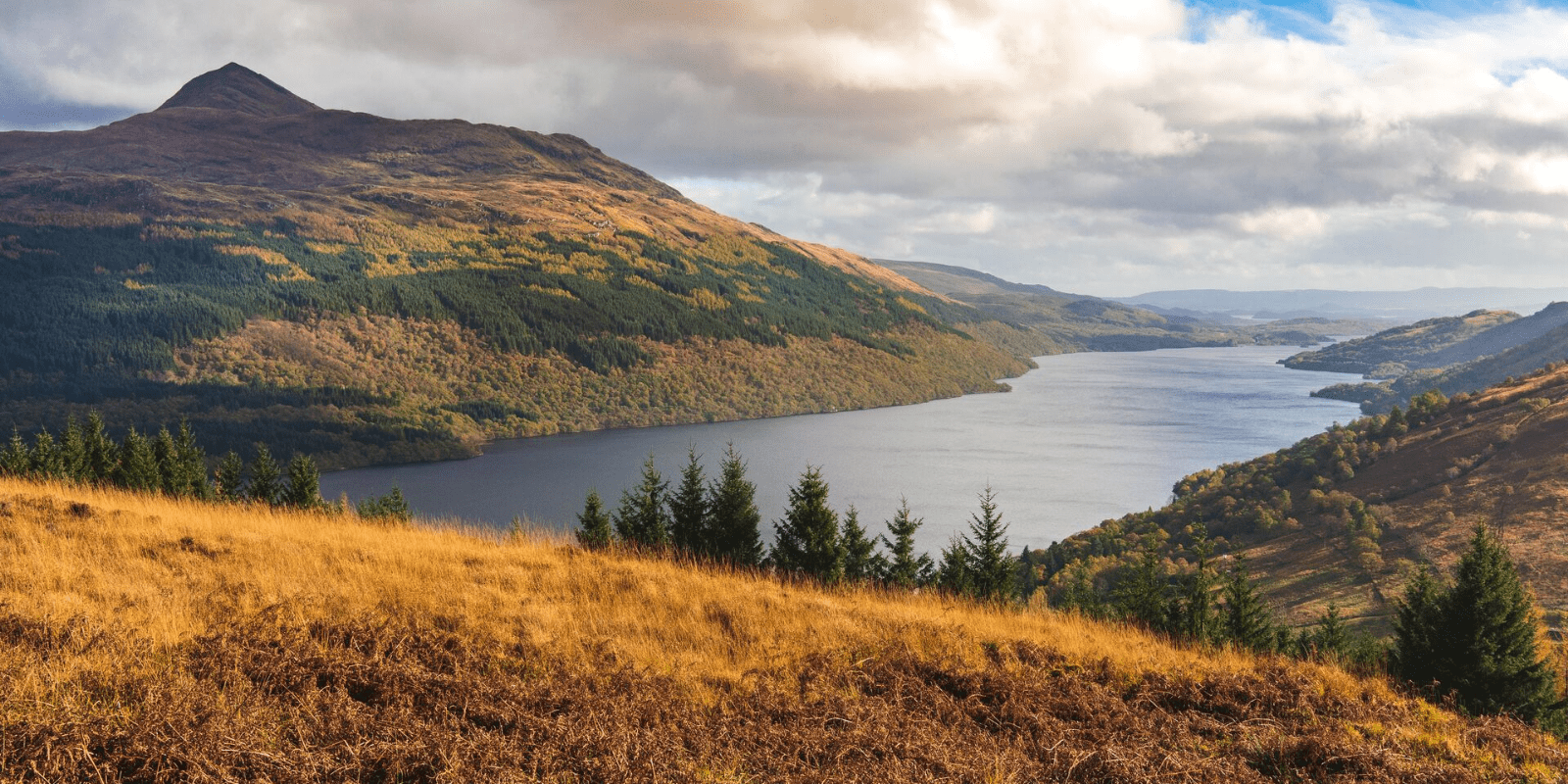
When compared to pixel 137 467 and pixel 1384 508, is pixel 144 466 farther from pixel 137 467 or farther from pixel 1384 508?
pixel 1384 508

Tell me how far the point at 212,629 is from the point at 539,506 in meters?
120

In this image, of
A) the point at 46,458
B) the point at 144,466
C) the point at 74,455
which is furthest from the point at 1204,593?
the point at 46,458

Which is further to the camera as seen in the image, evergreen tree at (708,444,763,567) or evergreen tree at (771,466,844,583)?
evergreen tree at (708,444,763,567)

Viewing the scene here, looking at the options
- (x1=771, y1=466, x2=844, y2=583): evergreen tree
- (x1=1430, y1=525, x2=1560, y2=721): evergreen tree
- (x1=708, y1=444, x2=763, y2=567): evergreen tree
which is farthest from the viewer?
(x1=708, y1=444, x2=763, y2=567): evergreen tree

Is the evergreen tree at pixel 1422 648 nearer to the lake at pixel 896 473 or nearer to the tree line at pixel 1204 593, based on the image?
the tree line at pixel 1204 593

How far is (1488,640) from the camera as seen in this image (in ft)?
65.4

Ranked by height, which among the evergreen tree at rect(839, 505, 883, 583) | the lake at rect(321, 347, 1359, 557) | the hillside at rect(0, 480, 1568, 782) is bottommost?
the lake at rect(321, 347, 1359, 557)

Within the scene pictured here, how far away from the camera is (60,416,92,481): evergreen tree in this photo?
48.5m

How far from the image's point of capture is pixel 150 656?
786cm

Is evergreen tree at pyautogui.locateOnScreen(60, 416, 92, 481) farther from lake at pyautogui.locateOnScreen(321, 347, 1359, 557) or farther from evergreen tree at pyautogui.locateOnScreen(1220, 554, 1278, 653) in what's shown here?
evergreen tree at pyautogui.locateOnScreen(1220, 554, 1278, 653)

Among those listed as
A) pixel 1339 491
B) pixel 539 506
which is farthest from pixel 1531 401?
pixel 539 506

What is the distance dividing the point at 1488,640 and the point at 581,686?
22.4 meters

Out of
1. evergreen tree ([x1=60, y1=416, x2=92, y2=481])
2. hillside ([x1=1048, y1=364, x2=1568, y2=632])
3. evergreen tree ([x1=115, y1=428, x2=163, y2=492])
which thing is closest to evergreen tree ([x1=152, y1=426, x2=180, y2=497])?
evergreen tree ([x1=115, y1=428, x2=163, y2=492])

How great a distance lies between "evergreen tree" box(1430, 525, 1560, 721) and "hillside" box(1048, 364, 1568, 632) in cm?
5109
